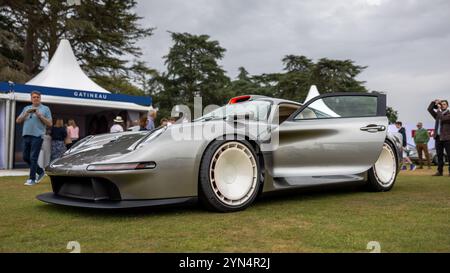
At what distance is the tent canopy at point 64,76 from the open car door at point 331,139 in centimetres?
947

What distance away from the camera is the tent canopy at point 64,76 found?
12023 millimetres

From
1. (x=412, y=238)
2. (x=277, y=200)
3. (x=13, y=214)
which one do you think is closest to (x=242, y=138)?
(x=277, y=200)

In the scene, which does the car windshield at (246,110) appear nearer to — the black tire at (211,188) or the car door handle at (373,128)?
the black tire at (211,188)

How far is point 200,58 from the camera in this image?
120ft

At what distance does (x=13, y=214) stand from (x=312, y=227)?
2.53m

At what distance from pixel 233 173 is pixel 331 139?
1.23m

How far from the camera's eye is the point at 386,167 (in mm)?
4949

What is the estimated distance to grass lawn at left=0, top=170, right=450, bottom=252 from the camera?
2.29 m

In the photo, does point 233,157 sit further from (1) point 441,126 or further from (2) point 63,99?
(2) point 63,99

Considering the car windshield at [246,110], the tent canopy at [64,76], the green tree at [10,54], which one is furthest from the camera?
the green tree at [10,54]

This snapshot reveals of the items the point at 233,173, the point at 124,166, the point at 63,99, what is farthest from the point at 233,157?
the point at 63,99

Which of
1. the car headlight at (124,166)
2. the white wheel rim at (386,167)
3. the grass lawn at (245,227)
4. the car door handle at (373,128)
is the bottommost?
the grass lawn at (245,227)

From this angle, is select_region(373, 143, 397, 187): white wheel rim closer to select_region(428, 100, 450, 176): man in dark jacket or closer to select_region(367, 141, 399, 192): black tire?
select_region(367, 141, 399, 192): black tire

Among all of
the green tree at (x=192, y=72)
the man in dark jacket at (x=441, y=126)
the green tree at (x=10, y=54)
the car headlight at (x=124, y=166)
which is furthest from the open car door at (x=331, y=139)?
the green tree at (x=192, y=72)
